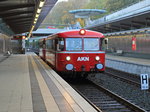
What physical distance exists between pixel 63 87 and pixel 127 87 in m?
5.03

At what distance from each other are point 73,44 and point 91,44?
927mm

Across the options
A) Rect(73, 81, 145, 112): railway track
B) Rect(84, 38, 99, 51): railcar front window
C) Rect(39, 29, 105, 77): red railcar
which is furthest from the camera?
Rect(84, 38, 99, 51): railcar front window

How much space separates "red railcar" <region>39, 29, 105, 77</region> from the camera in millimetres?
12484

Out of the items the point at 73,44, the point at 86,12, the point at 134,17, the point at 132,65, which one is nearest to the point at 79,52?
the point at 73,44

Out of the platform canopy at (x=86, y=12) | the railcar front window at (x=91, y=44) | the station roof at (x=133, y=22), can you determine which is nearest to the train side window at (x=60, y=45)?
the railcar front window at (x=91, y=44)

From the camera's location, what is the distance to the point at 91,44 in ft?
42.2

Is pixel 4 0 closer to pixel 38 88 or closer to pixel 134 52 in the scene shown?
pixel 38 88

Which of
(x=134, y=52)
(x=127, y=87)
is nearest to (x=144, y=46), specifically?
(x=134, y=52)

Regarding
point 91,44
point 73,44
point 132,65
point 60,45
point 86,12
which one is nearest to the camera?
point 60,45

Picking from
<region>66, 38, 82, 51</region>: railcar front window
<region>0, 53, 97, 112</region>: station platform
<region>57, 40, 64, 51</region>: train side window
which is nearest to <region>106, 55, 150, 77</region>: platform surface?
<region>66, 38, 82, 51</region>: railcar front window

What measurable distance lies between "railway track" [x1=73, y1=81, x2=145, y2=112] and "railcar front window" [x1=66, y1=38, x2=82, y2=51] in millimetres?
1947

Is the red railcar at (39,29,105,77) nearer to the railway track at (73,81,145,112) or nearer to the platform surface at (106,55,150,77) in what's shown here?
the railway track at (73,81,145,112)

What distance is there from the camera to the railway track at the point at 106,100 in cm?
831

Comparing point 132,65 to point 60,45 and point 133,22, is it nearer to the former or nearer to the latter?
point 133,22
